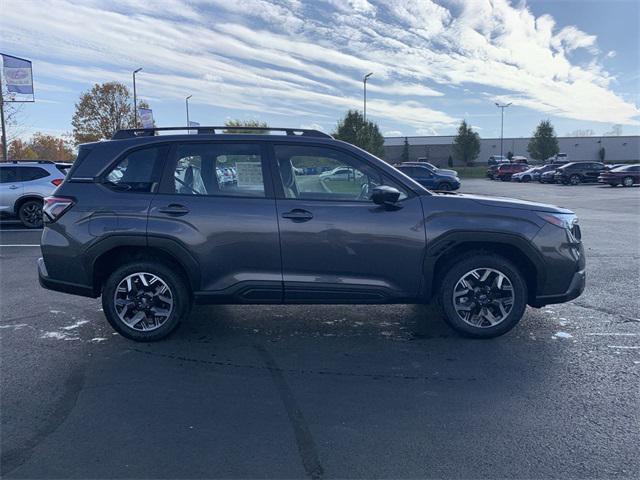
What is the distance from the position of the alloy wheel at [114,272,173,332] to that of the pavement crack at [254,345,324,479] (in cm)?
105

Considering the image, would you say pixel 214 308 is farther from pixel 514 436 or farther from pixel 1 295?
pixel 514 436

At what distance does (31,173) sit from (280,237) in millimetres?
11469

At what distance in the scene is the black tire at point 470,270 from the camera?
15.8 feet

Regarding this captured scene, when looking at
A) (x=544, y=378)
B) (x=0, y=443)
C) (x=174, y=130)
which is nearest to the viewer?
(x=0, y=443)

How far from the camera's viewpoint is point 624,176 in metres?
33.2

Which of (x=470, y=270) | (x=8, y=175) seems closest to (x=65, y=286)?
(x=470, y=270)

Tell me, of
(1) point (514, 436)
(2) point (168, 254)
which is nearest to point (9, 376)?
(2) point (168, 254)

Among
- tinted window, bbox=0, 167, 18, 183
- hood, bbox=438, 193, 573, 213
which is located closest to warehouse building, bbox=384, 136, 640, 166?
tinted window, bbox=0, 167, 18, 183

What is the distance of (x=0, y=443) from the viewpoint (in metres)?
3.18

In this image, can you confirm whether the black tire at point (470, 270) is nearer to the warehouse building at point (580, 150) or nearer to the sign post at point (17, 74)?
the sign post at point (17, 74)

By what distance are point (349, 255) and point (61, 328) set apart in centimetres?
310

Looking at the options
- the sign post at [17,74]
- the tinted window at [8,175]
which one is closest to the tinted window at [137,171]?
the tinted window at [8,175]

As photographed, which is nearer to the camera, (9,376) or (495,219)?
(9,376)

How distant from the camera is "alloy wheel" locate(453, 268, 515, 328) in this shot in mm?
4863
